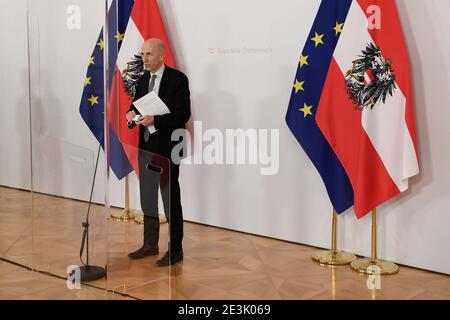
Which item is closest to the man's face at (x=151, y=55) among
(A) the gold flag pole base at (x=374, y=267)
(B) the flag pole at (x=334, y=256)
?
(B) the flag pole at (x=334, y=256)

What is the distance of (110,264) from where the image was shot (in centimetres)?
321

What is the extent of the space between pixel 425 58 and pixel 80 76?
6.67ft

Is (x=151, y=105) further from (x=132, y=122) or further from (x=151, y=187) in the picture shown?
(x=151, y=187)

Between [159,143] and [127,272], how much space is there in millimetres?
836

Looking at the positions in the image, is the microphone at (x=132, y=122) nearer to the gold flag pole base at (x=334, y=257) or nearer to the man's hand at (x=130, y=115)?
the man's hand at (x=130, y=115)

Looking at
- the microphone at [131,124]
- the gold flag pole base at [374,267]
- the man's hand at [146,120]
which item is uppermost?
the man's hand at [146,120]

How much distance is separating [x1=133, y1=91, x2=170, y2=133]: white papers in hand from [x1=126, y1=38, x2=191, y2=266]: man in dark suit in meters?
0.02

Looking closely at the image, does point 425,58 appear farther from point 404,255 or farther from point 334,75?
point 404,255

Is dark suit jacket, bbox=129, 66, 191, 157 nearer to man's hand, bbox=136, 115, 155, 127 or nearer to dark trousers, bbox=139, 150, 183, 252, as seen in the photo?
man's hand, bbox=136, 115, 155, 127

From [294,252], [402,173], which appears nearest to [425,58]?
[402,173]

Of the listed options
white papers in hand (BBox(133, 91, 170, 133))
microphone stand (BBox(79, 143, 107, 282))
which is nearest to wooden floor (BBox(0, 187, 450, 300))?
microphone stand (BBox(79, 143, 107, 282))

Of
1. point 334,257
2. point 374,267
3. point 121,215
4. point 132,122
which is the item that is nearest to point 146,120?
point 132,122

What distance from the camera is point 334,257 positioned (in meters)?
4.05

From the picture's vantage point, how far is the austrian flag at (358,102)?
3.67 metres
